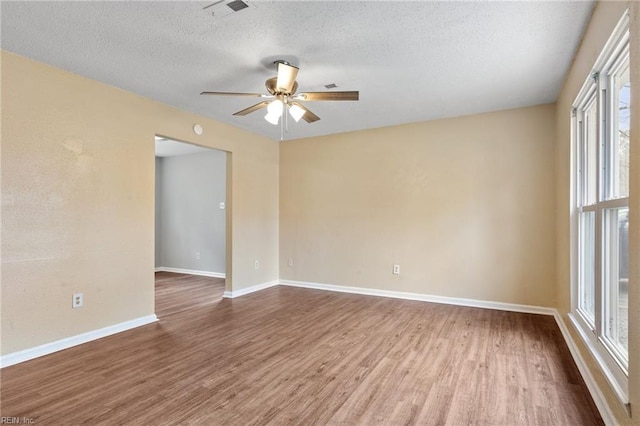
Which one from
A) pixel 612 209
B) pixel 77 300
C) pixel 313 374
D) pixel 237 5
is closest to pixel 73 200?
pixel 77 300

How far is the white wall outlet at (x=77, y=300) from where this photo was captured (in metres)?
3.03

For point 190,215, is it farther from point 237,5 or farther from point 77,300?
point 237,5

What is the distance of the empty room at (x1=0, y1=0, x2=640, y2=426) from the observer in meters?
2.07

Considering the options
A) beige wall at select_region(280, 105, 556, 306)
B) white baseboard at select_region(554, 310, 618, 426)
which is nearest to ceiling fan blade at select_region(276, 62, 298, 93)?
beige wall at select_region(280, 105, 556, 306)

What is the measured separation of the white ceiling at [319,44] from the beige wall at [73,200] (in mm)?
256

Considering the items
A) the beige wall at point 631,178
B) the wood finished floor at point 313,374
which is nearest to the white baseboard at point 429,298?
the wood finished floor at point 313,374

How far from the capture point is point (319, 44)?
2.53 metres

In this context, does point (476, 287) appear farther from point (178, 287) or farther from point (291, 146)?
point (178, 287)

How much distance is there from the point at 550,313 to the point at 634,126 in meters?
3.12

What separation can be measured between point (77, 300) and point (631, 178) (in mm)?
4073

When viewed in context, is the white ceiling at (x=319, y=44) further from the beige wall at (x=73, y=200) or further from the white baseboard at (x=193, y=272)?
the white baseboard at (x=193, y=272)

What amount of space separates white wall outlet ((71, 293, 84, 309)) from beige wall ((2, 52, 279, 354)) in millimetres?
40

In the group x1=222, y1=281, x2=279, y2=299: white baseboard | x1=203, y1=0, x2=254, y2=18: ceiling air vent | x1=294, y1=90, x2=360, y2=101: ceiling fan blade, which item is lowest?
x1=222, y1=281, x2=279, y2=299: white baseboard

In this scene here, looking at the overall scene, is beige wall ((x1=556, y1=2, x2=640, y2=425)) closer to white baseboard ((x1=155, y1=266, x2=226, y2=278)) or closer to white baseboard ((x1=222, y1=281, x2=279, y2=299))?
white baseboard ((x1=222, y1=281, x2=279, y2=299))
